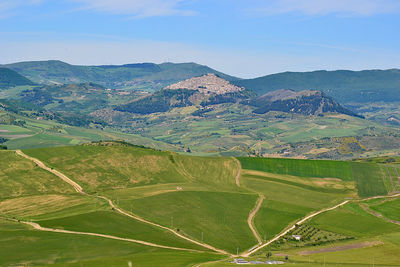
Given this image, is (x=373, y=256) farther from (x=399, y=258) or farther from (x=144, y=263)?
(x=144, y=263)

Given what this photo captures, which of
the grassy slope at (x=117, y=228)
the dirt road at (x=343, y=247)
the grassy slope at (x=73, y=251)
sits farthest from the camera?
the grassy slope at (x=117, y=228)

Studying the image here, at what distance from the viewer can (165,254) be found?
16312 centimetres

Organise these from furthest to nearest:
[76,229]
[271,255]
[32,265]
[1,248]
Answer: [76,229] < [271,255] < [1,248] < [32,265]

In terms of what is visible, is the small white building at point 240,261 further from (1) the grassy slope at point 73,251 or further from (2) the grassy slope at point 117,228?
(2) the grassy slope at point 117,228

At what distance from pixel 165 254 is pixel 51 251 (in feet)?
115

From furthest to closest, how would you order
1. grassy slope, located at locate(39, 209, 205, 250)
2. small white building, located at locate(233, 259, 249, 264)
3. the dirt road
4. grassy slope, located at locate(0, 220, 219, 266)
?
1. grassy slope, located at locate(39, 209, 205, 250)
2. the dirt road
3. small white building, located at locate(233, 259, 249, 264)
4. grassy slope, located at locate(0, 220, 219, 266)

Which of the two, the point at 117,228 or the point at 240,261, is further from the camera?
the point at 117,228

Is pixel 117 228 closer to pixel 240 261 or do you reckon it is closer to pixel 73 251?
pixel 73 251

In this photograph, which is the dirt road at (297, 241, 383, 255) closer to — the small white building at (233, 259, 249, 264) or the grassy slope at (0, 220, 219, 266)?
the small white building at (233, 259, 249, 264)

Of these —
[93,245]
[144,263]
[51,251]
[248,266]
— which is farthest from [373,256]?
[51,251]

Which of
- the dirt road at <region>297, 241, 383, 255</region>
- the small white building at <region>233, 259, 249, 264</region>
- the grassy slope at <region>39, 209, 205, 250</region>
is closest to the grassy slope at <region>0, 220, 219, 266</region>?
the grassy slope at <region>39, 209, 205, 250</region>

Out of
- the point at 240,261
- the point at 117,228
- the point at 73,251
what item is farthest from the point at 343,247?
the point at 73,251

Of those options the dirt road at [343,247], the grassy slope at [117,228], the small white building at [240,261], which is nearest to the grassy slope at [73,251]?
the grassy slope at [117,228]

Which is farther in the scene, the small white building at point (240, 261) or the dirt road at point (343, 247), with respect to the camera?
the dirt road at point (343, 247)
